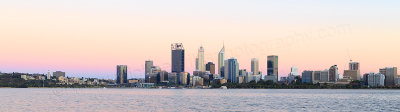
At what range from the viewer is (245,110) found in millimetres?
93125

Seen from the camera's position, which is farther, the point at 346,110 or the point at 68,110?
the point at 346,110

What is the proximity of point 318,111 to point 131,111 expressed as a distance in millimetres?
36499

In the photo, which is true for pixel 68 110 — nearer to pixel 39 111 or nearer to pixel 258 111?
pixel 39 111

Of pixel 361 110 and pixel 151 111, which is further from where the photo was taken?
pixel 361 110

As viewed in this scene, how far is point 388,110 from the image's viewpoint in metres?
99.1

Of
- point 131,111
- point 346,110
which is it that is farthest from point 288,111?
point 131,111

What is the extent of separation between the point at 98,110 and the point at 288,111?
3658 cm

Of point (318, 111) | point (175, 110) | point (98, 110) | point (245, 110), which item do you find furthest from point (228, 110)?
point (98, 110)

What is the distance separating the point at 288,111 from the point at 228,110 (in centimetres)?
1161

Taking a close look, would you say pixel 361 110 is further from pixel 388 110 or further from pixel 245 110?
pixel 245 110

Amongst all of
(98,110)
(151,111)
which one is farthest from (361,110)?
(98,110)

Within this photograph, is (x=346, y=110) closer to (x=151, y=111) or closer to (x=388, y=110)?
(x=388, y=110)

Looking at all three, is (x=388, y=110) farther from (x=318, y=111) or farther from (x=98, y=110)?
(x=98, y=110)

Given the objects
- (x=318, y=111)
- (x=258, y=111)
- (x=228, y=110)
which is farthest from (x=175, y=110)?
(x=318, y=111)
